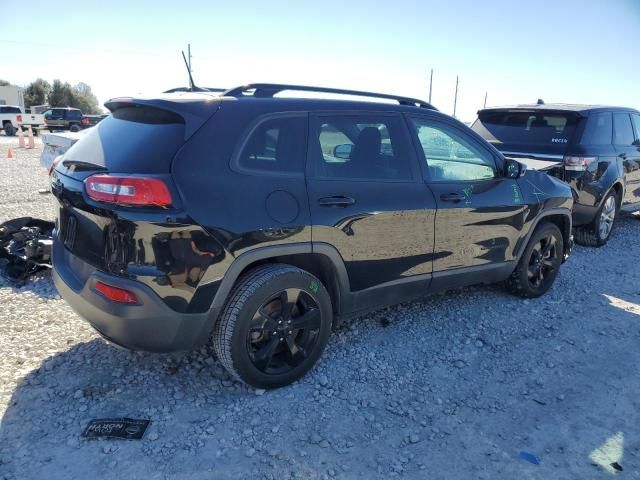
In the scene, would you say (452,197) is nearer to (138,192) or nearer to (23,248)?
(138,192)

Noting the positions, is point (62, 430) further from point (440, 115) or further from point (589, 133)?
point (589, 133)

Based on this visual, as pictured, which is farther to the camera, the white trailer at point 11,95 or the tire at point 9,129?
the white trailer at point 11,95

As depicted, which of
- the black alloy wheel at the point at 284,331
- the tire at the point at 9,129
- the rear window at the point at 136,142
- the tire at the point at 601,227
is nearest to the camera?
the rear window at the point at 136,142

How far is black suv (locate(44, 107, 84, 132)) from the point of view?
32094mm

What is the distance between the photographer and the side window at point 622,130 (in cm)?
682

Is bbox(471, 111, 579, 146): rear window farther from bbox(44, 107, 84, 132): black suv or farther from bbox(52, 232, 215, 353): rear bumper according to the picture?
bbox(44, 107, 84, 132): black suv

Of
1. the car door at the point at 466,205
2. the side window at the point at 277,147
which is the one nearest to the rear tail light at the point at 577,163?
the car door at the point at 466,205

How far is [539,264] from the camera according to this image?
4.73m

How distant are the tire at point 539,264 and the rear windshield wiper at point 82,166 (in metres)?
3.57

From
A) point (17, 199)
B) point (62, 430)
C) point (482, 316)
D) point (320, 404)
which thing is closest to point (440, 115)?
point (482, 316)

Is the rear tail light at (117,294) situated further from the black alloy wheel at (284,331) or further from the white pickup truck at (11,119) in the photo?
the white pickup truck at (11,119)

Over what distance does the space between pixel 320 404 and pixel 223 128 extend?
5.57 ft

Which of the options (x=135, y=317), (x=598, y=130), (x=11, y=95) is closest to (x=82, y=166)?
(x=135, y=317)

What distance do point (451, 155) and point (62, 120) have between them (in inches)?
1331
